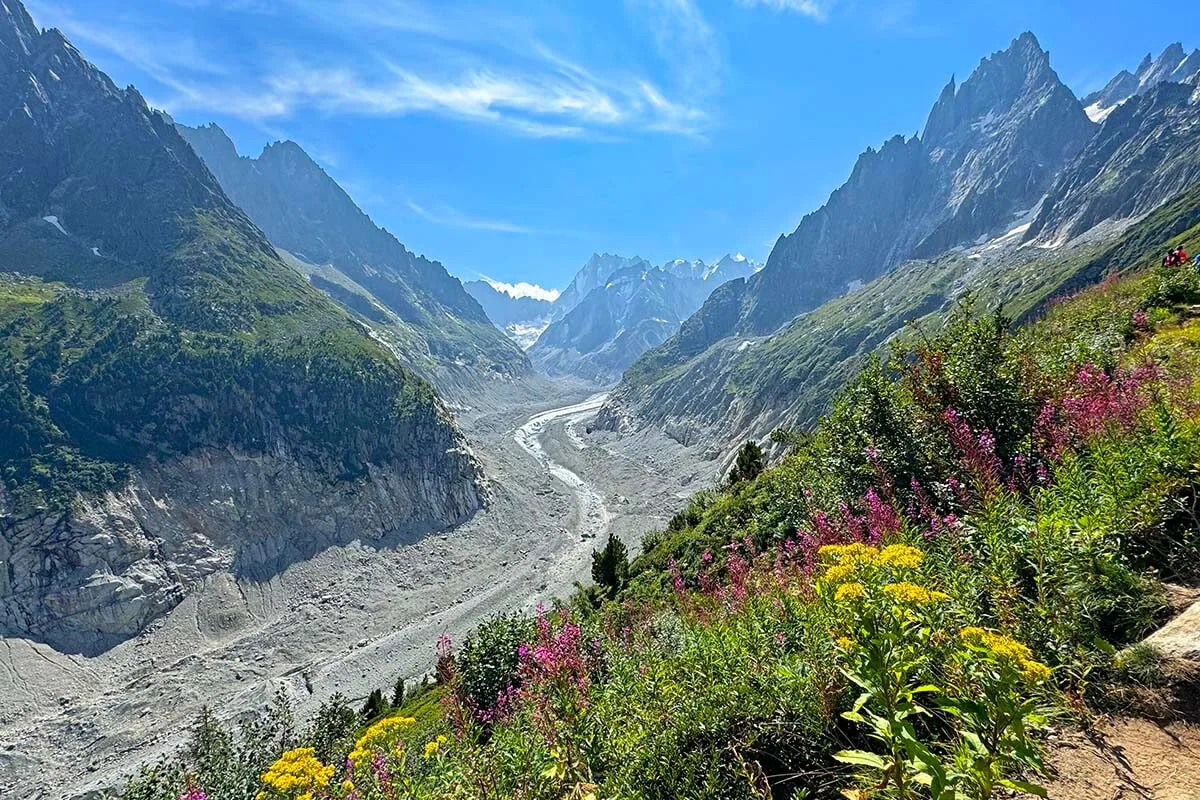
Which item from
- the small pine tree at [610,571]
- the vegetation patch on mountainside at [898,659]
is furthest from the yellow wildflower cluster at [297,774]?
the small pine tree at [610,571]

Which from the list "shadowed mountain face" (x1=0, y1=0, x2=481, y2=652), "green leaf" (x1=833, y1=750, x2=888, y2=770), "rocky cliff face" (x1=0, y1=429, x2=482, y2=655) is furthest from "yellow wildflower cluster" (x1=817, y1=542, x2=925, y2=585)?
"shadowed mountain face" (x1=0, y1=0, x2=481, y2=652)

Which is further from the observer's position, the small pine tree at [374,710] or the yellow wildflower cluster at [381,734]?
the small pine tree at [374,710]

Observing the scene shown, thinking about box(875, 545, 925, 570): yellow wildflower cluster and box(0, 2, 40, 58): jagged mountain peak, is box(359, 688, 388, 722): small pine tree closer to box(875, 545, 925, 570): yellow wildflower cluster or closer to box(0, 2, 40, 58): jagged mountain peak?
box(875, 545, 925, 570): yellow wildflower cluster

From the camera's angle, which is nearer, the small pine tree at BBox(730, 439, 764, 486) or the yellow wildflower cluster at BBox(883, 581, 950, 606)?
the yellow wildflower cluster at BBox(883, 581, 950, 606)

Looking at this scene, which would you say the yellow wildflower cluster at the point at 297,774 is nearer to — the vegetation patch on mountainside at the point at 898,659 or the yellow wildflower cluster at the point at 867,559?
the vegetation patch on mountainside at the point at 898,659

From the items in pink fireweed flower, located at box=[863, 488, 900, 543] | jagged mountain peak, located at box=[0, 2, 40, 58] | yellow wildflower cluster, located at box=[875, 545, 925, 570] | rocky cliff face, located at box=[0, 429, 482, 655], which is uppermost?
jagged mountain peak, located at box=[0, 2, 40, 58]

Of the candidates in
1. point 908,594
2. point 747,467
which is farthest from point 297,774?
point 747,467

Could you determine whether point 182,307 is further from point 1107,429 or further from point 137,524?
point 1107,429
